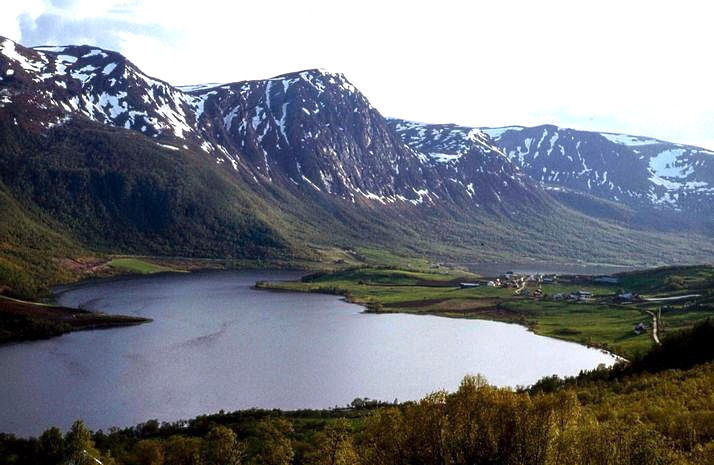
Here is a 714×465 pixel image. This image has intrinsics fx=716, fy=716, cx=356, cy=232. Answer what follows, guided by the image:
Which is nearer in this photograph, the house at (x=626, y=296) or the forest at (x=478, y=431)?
the forest at (x=478, y=431)

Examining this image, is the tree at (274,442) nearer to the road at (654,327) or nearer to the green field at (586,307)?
the green field at (586,307)

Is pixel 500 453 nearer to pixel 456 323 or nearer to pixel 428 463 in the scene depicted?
pixel 428 463

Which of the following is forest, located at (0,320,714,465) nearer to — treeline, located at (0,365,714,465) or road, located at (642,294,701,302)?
treeline, located at (0,365,714,465)

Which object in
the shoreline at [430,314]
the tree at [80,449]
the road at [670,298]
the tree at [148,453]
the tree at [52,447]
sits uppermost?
the tree at [80,449]

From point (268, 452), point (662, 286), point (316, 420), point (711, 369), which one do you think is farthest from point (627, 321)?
point (268, 452)

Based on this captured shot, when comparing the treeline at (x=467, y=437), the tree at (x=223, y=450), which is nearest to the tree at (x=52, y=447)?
the treeline at (x=467, y=437)

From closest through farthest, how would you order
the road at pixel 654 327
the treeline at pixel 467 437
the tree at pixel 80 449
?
the treeline at pixel 467 437, the tree at pixel 80 449, the road at pixel 654 327
